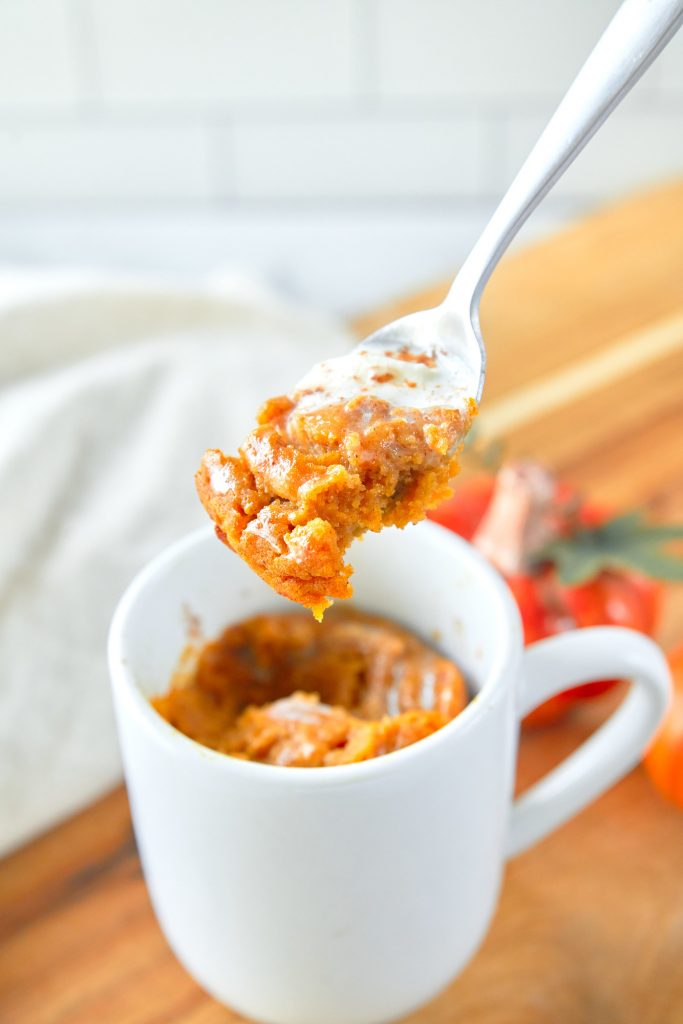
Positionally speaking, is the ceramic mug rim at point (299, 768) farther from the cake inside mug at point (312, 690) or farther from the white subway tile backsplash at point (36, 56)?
the white subway tile backsplash at point (36, 56)

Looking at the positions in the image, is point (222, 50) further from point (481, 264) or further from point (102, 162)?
point (481, 264)

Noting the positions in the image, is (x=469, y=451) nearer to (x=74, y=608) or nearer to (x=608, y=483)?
(x=608, y=483)

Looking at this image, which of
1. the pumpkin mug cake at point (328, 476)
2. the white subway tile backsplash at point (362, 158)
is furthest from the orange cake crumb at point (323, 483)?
the white subway tile backsplash at point (362, 158)

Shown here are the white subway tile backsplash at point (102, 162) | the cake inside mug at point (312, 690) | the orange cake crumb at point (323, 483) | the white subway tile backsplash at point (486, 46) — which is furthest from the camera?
the white subway tile backsplash at point (102, 162)

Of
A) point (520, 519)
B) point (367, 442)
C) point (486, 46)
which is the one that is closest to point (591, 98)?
point (367, 442)

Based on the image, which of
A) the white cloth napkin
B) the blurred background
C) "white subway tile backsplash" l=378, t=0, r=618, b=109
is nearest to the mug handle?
the white cloth napkin

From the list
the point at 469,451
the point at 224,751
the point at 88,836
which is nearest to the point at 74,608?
the point at 88,836
